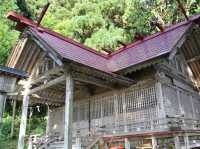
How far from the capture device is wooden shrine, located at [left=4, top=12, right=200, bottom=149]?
1012cm

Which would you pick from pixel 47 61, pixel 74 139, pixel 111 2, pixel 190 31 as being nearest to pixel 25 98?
pixel 47 61

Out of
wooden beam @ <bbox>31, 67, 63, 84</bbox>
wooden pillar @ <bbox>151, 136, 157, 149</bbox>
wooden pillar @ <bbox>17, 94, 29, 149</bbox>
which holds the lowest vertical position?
wooden pillar @ <bbox>151, 136, 157, 149</bbox>

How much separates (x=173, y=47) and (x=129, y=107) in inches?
148

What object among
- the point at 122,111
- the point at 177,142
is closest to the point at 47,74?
the point at 122,111

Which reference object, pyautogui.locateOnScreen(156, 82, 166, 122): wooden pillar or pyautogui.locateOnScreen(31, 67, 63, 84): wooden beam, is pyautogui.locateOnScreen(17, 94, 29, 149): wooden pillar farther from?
pyautogui.locateOnScreen(156, 82, 166, 122): wooden pillar

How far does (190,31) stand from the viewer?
45.3 ft

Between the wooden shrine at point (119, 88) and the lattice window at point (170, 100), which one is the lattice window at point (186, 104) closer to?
the wooden shrine at point (119, 88)

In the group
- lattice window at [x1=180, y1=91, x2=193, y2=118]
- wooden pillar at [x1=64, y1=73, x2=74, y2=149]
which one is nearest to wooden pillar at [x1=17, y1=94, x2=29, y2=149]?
wooden pillar at [x1=64, y1=73, x2=74, y2=149]

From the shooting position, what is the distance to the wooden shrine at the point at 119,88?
10125mm

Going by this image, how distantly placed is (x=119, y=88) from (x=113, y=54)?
4.10 metres

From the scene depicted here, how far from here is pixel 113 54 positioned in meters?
16.8

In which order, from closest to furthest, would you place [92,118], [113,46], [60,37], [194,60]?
[60,37] < [92,118] < [194,60] < [113,46]

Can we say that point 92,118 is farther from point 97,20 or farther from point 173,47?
point 97,20

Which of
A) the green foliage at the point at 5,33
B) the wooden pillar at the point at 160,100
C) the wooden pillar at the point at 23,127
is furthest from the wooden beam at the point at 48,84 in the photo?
the green foliage at the point at 5,33
